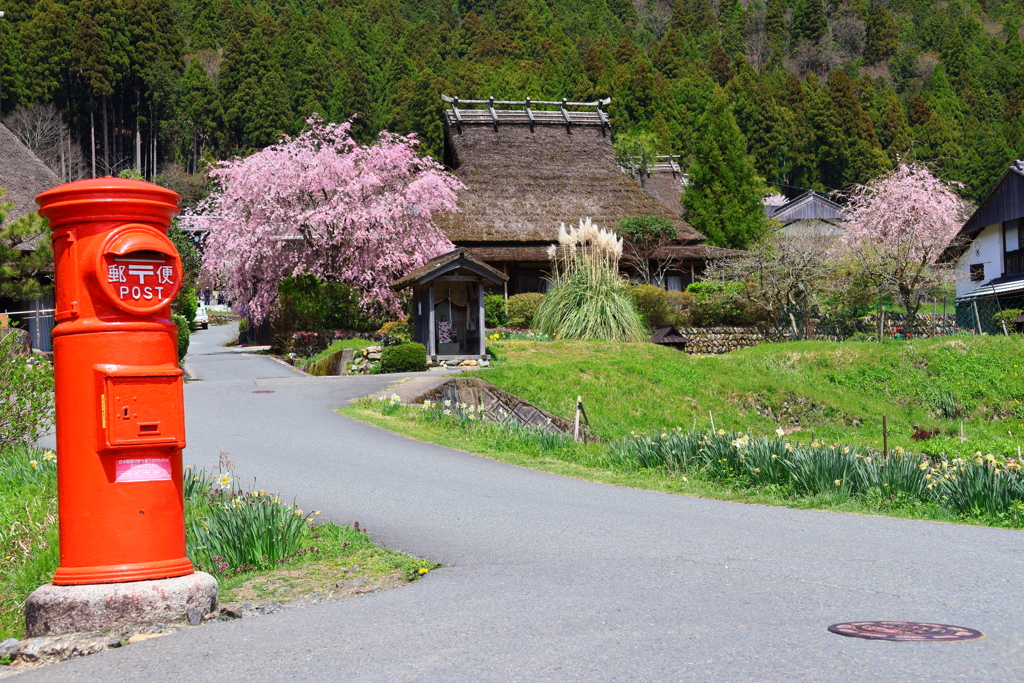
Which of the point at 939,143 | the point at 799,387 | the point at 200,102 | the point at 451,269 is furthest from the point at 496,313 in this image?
the point at 939,143

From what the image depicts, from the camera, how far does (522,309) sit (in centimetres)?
3281

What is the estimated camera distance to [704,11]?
351 feet

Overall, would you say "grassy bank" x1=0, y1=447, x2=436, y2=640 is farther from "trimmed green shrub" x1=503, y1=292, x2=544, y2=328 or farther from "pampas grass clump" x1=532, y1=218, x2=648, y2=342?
"trimmed green shrub" x1=503, y1=292, x2=544, y2=328

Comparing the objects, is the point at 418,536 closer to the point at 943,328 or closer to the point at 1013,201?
the point at 943,328

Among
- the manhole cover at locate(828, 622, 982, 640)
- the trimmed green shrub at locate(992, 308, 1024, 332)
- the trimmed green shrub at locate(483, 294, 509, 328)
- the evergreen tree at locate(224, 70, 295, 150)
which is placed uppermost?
the evergreen tree at locate(224, 70, 295, 150)

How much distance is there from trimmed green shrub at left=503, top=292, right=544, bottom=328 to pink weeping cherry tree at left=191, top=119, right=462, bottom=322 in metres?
3.68

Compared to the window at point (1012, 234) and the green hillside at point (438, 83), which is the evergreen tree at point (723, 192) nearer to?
the green hillside at point (438, 83)

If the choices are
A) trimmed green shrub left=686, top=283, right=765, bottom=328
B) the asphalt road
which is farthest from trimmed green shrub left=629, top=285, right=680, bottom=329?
the asphalt road

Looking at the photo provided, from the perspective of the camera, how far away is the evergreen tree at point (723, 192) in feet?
161

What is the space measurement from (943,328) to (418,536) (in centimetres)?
2686

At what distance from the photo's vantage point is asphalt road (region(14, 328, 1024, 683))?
4.41 m

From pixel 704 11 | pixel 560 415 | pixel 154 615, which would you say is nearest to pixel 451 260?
pixel 560 415

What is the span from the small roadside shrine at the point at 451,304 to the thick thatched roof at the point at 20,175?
509 inches

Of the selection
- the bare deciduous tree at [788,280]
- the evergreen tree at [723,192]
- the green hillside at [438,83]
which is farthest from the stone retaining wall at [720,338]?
the green hillside at [438,83]
